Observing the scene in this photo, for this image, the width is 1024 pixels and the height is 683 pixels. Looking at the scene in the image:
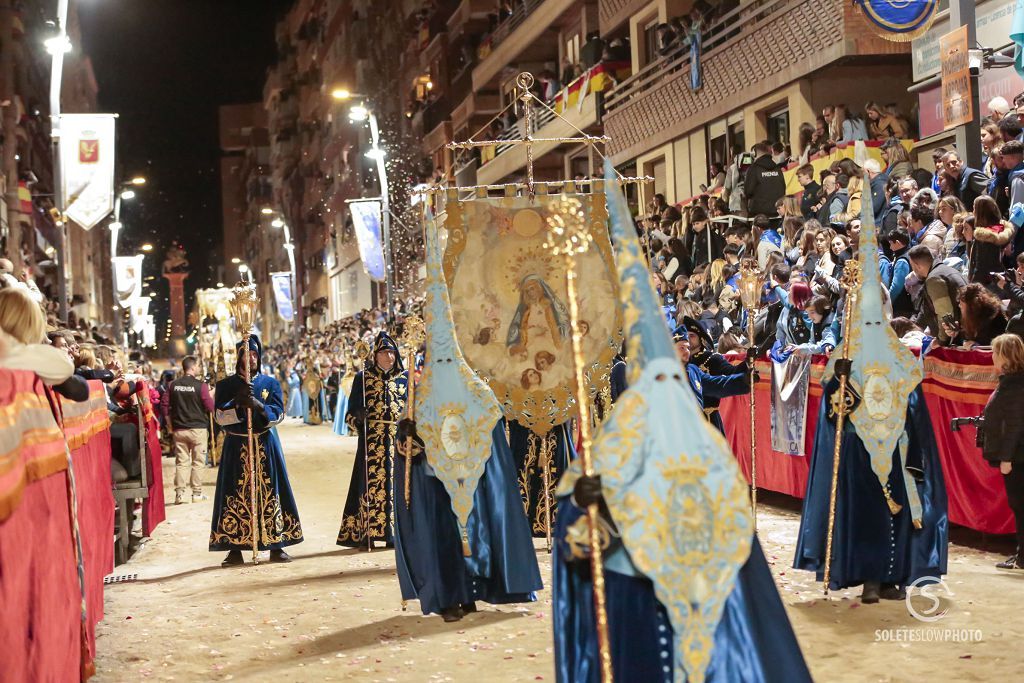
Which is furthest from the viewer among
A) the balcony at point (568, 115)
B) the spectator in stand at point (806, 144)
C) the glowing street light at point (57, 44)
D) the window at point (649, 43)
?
the balcony at point (568, 115)

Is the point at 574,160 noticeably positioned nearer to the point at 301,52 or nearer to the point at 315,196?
the point at 315,196

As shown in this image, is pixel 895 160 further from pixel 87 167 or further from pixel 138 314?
pixel 138 314

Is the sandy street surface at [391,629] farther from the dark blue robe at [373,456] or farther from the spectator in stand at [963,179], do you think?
the spectator in stand at [963,179]

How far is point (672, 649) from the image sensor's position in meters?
4.18

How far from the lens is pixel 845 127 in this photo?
18.0 metres

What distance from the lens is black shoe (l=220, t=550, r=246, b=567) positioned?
12148mm

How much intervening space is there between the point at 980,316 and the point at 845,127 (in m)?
7.91

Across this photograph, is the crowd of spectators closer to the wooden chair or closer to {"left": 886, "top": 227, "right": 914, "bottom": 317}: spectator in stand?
{"left": 886, "top": 227, "right": 914, "bottom": 317}: spectator in stand

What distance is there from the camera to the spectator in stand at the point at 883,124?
1869cm

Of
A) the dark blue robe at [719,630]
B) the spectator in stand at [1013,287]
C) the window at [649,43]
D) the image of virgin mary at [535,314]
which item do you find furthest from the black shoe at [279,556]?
the window at [649,43]

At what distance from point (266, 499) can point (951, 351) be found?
646cm

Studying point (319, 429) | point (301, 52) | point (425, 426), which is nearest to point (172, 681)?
point (425, 426)

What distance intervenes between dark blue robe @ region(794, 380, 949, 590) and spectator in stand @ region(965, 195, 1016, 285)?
339cm

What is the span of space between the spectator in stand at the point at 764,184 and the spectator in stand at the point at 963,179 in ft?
20.0
